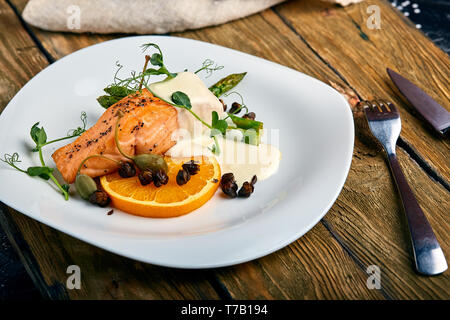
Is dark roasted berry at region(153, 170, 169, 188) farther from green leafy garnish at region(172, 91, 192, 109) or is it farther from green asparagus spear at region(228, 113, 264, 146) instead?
green asparagus spear at region(228, 113, 264, 146)

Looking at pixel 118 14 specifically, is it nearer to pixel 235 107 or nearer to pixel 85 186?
pixel 235 107

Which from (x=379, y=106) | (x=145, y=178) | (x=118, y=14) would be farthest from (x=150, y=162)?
(x=118, y=14)

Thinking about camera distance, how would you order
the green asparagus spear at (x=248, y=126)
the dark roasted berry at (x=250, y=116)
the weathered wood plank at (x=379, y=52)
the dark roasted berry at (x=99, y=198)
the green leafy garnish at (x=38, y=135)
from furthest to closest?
the weathered wood plank at (x=379, y=52) < the dark roasted berry at (x=250, y=116) < the green asparagus spear at (x=248, y=126) < the green leafy garnish at (x=38, y=135) < the dark roasted berry at (x=99, y=198)

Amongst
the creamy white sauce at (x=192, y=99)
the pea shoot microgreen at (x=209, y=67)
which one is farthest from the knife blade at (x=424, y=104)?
the creamy white sauce at (x=192, y=99)

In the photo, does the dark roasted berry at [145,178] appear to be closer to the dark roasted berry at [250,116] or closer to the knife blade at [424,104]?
the dark roasted berry at [250,116]

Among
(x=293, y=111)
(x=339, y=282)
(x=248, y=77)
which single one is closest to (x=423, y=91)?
(x=293, y=111)

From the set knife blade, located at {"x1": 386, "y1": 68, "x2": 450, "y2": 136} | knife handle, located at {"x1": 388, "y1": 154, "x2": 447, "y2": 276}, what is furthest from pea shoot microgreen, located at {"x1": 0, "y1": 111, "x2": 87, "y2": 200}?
knife blade, located at {"x1": 386, "y1": 68, "x2": 450, "y2": 136}
